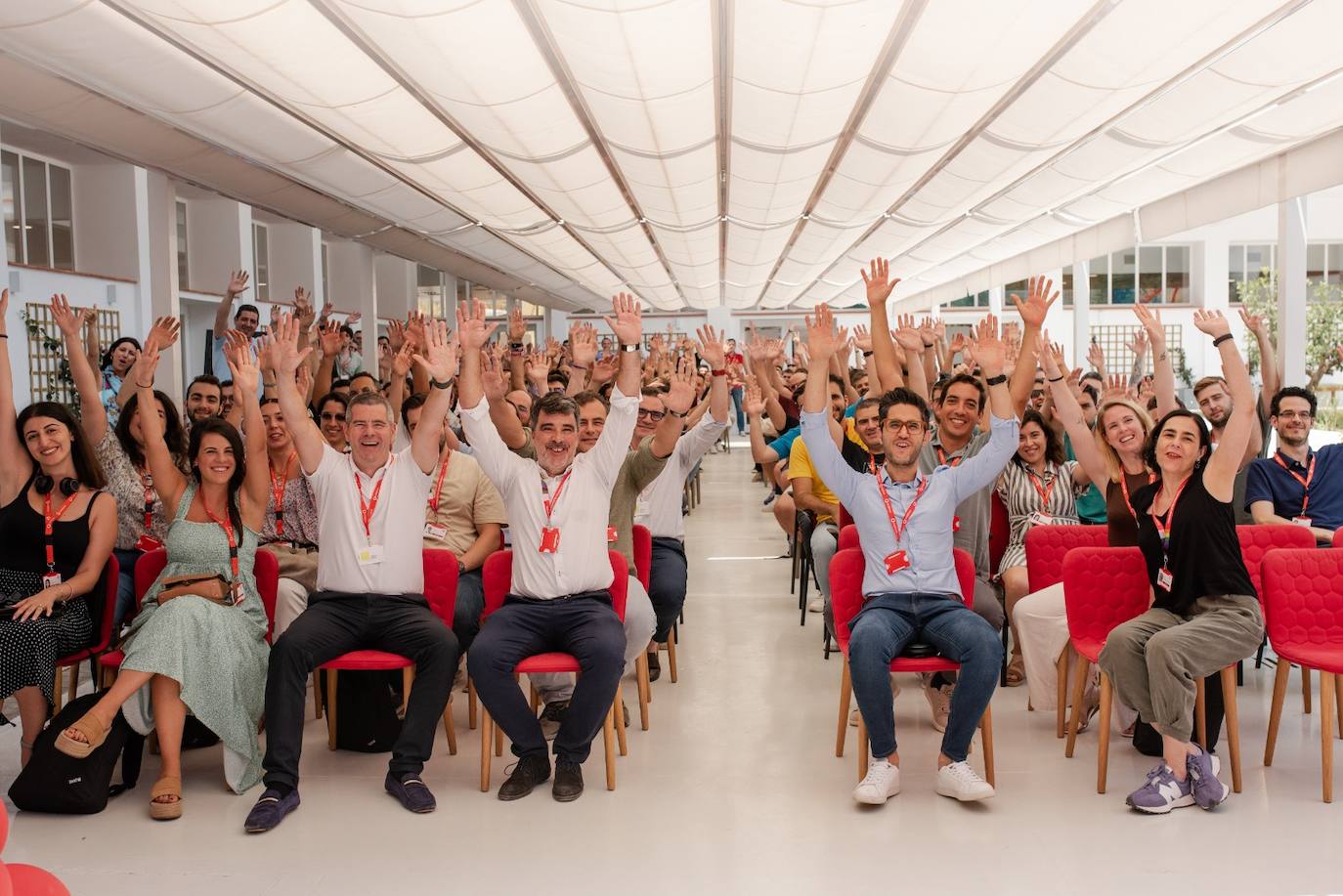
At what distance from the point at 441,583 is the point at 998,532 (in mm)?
2856

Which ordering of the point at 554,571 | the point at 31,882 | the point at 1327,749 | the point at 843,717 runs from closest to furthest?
the point at 31,882, the point at 1327,749, the point at 554,571, the point at 843,717

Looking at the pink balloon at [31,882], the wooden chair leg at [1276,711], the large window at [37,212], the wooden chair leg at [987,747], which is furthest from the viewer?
the large window at [37,212]

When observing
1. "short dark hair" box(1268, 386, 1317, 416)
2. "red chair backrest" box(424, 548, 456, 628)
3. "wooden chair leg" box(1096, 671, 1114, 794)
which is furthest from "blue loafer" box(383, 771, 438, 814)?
"short dark hair" box(1268, 386, 1317, 416)

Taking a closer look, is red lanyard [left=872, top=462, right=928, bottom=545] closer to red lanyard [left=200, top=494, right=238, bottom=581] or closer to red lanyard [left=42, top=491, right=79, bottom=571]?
red lanyard [left=200, top=494, right=238, bottom=581]

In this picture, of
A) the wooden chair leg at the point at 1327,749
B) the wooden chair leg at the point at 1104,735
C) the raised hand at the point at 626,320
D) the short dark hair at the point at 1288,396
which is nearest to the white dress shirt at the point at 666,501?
the raised hand at the point at 626,320

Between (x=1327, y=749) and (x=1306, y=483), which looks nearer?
(x=1327, y=749)

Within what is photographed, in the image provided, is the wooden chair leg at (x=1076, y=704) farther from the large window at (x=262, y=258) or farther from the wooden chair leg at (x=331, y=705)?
the large window at (x=262, y=258)

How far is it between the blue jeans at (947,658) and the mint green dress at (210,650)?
2.27 metres

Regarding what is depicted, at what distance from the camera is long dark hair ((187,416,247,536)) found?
449 centimetres

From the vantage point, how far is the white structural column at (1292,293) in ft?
28.6

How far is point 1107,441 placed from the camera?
16.2ft

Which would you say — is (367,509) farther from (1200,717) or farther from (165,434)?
(1200,717)

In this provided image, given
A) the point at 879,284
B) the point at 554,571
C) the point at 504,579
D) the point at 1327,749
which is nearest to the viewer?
the point at 1327,749

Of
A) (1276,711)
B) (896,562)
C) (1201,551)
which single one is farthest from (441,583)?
(1276,711)
